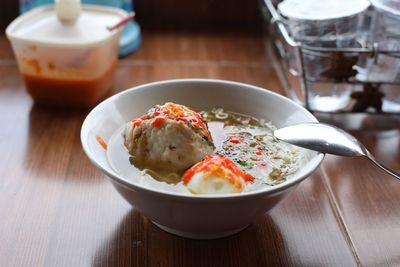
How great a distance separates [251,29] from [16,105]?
2.45ft

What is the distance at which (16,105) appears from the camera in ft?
3.83

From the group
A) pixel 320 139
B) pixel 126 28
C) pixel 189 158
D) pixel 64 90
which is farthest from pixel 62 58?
pixel 320 139

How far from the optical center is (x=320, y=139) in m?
0.79

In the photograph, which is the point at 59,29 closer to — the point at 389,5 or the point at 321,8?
the point at 321,8

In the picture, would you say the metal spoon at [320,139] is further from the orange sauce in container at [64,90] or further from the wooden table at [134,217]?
the orange sauce in container at [64,90]

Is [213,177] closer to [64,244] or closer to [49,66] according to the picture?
[64,244]

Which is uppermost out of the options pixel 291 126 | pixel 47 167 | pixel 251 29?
pixel 291 126

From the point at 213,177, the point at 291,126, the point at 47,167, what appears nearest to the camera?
the point at 213,177

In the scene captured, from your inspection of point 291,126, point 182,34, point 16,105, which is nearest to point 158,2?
point 182,34

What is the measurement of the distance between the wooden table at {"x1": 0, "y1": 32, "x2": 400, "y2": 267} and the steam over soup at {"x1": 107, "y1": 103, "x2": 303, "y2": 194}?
8cm

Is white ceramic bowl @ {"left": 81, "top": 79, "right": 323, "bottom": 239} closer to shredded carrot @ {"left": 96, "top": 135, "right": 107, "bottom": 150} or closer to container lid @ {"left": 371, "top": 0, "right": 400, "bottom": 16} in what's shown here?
shredded carrot @ {"left": 96, "top": 135, "right": 107, "bottom": 150}

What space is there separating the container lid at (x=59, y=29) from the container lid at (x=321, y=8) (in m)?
0.38

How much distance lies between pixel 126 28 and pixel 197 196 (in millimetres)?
927

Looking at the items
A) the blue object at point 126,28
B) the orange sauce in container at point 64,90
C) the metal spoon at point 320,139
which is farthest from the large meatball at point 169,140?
the blue object at point 126,28
